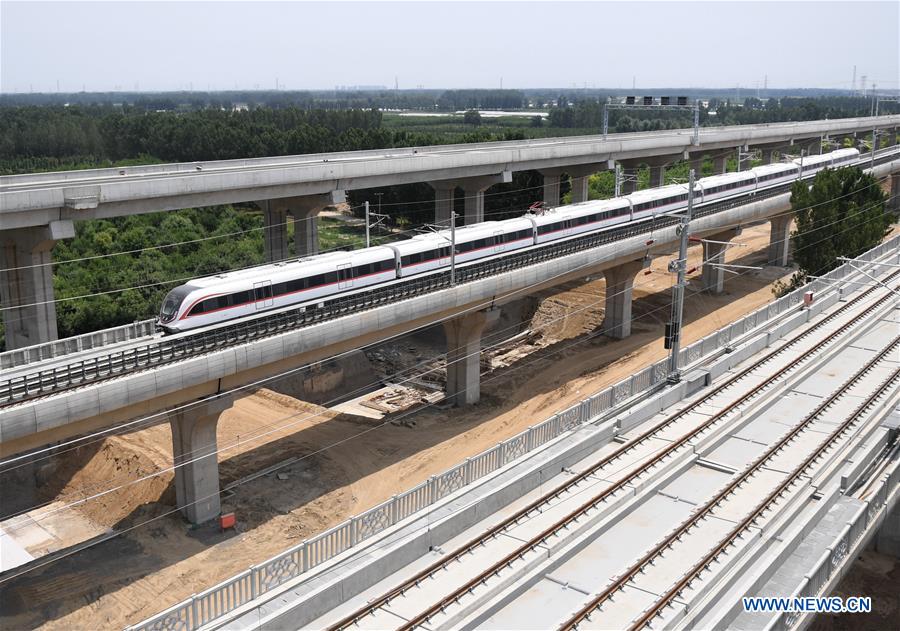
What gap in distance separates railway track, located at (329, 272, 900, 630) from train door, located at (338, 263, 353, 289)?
52.1 ft

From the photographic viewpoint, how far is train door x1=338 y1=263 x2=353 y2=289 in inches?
1497

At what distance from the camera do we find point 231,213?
88250mm

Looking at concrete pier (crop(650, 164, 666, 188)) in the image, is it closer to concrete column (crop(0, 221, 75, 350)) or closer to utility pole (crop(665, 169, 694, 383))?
utility pole (crop(665, 169, 694, 383))

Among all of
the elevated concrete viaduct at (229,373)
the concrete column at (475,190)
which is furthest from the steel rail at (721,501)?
the concrete column at (475,190)

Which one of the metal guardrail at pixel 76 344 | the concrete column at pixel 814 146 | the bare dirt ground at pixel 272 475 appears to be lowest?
the bare dirt ground at pixel 272 475

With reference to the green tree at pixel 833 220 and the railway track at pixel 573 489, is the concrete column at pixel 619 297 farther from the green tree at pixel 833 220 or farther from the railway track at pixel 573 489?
the railway track at pixel 573 489

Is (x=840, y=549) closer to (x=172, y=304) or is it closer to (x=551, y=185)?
(x=172, y=304)

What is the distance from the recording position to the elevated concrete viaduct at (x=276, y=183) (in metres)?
35.1

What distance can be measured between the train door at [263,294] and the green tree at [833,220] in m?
41.2

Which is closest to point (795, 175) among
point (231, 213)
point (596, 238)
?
point (596, 238)

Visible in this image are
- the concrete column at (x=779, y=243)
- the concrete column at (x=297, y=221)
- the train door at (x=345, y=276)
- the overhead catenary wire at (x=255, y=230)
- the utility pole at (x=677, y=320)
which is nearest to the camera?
the utility pole at (x=677, y=320)

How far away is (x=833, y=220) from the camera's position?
60.8m

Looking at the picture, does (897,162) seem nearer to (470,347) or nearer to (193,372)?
(470,347)

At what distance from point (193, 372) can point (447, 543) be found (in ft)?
45.0
